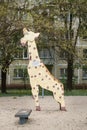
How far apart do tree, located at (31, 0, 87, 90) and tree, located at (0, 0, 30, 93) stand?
4.28 feet

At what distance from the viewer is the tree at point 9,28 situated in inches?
1078

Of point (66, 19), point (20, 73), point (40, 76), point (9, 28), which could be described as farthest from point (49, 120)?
point (20, 73)

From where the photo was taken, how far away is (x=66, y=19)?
3766 centimetres

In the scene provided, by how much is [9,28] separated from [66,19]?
10.8 metres

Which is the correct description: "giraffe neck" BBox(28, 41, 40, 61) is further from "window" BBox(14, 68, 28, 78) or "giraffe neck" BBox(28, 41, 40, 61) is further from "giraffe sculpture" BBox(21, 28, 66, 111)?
"window" BBox(14, 68, 28, 78)

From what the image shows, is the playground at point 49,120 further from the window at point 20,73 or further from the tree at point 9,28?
the window at point 20,73

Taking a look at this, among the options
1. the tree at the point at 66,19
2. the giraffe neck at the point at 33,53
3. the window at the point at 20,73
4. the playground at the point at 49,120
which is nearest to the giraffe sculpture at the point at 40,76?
the giraffe neck at the point at 33,53

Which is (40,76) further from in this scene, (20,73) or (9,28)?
(20,73)

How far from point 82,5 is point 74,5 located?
665 millimetres

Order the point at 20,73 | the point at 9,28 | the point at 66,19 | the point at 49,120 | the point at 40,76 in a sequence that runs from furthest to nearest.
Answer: the point at 20,73 < the point at 66,19 < the point at 9,28 < the point at 40,76 < the point at 49,120

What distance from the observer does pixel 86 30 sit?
37.0 meters

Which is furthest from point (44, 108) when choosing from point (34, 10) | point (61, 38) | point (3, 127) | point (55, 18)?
point (55, 18)

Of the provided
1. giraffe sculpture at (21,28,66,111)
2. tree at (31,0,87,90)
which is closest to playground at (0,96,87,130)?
giraffe sculpture at (21,28,66,111)

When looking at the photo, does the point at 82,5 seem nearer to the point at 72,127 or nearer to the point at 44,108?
the point at 44,108
